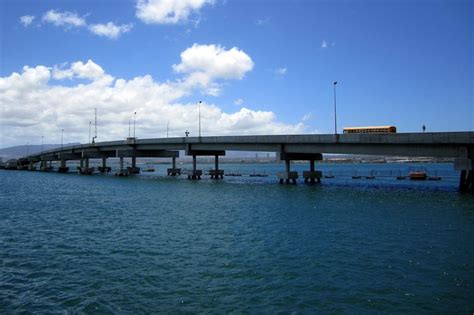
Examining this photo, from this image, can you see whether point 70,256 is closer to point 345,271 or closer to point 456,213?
point 345,271

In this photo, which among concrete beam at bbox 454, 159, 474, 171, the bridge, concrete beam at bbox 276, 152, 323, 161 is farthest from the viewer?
concrete beam at bbox 276, 152, 323, 161

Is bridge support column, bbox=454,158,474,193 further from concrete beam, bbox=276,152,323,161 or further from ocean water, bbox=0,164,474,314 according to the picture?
concrete beam, bbox=276,152,323,161

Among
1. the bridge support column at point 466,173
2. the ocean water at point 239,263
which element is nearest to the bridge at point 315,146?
the bridge support column at point 466,173

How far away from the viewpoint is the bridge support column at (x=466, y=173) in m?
50.1

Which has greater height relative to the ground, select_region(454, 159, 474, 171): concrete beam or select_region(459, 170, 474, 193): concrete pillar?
select_region(454, 159, 474, 171): concrete beam

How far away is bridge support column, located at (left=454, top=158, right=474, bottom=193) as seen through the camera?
50062mm

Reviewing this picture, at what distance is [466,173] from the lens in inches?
2176

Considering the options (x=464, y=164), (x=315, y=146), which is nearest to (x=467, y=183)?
(x=464, y=164)

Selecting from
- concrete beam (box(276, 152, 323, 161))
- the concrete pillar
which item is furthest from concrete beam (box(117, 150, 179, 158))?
the concrete pillar

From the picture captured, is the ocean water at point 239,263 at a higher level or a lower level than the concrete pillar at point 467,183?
lower

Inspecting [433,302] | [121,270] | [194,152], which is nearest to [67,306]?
[121,270]

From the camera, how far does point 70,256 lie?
18.7 metres

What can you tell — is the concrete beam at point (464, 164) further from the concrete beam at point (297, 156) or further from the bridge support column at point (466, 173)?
the concrete beam at point (297, 156)

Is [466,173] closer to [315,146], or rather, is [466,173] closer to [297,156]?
[315,146]
